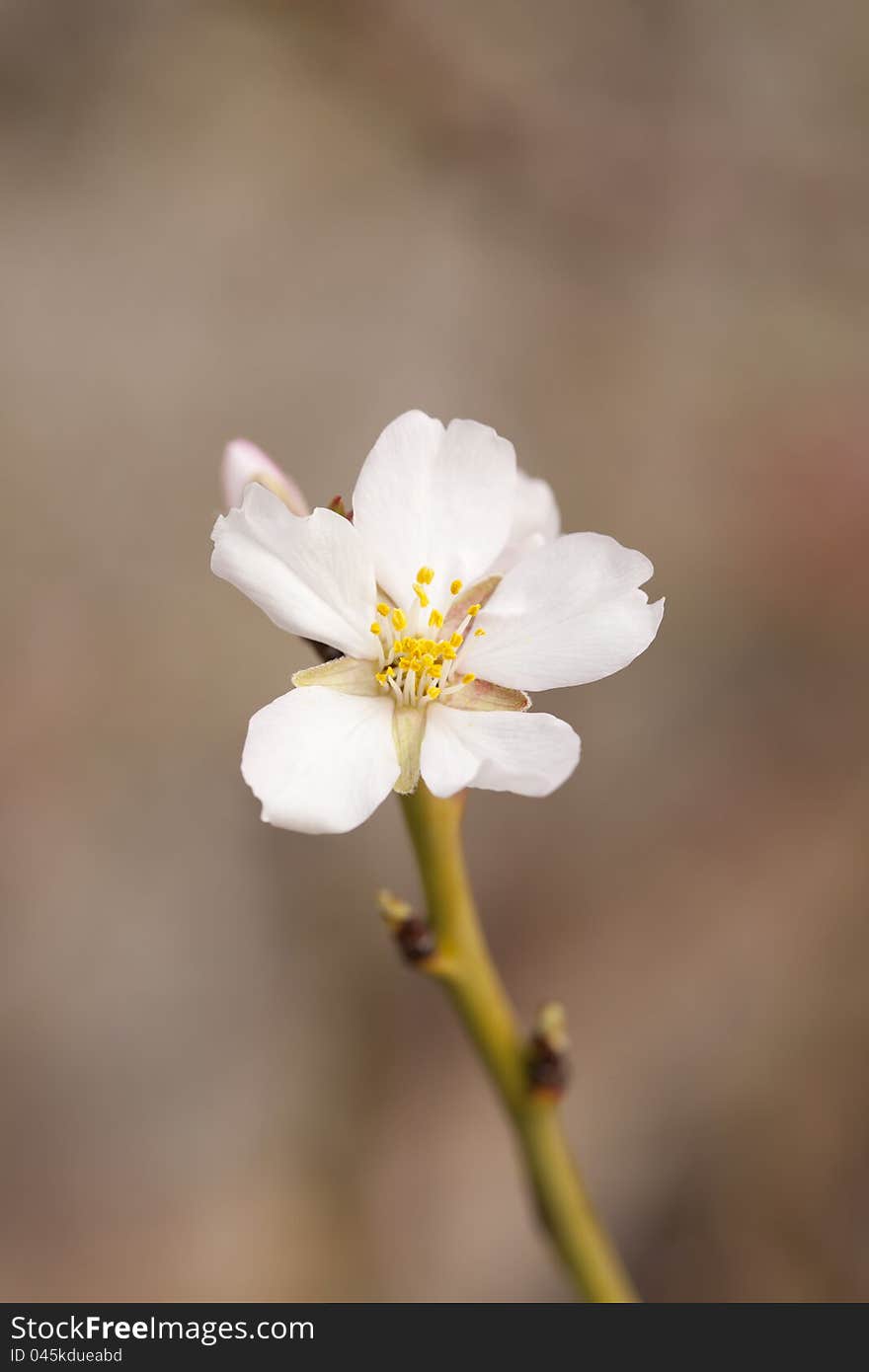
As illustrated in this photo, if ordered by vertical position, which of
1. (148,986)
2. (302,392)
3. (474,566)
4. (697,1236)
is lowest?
(697,1236)

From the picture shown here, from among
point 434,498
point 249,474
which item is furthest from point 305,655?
point 434,498

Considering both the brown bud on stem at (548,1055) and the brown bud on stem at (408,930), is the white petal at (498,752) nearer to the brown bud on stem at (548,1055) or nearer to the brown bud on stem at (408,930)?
the brown bud on stem at (408,930)

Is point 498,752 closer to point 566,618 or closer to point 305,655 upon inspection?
point 566,618

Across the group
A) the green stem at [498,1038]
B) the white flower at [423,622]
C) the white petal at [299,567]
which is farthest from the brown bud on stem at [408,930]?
the white petal at [299,567]

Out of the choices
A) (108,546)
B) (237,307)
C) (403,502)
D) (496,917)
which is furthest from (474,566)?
(237,307)
